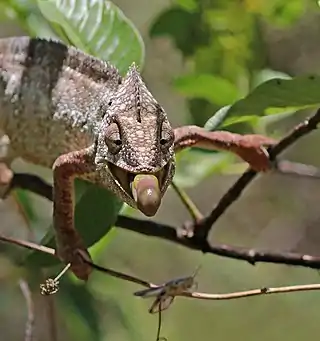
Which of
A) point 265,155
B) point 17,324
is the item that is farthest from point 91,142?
point 17,324

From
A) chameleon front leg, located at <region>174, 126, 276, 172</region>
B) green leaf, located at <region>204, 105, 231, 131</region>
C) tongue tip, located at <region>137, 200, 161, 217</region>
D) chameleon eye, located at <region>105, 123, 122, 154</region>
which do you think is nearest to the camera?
tongue tip, located at <region>137, 200, 161, 217</region>

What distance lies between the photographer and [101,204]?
0.84 metres

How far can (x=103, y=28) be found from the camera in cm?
Answer: 94

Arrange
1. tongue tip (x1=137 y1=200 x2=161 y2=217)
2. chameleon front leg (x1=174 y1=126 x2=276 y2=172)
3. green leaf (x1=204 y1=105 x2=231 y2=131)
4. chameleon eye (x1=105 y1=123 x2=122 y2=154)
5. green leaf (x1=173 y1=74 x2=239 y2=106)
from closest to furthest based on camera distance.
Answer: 1. tongue tip (x1=137 y1=200 x2=161 y2=217)
2. chameleon eye (x1=105 y1=123 x2=122 y2=154)
3. green leaf (x1=204 y1=105 x2=231 y2=131)
4. chameleon front leg (x1=174 y1=126 x2=276 y2=172)
5. green leaf (x1=173 y1=74 x2=239 y2=106)

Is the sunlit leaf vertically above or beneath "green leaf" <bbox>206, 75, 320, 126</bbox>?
beneath

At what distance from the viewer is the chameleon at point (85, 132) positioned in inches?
24.2

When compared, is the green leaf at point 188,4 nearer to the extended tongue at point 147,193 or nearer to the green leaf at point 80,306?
the green leaf at point 80,306

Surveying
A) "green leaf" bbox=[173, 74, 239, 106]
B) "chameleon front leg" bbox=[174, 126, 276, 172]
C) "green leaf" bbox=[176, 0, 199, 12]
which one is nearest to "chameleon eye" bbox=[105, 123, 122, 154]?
"chameleon front leg" bbox=[174, 126, 276, 172]

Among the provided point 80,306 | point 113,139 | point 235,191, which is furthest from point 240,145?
point 80,306

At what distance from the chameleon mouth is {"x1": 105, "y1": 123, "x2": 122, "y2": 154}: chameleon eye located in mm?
17

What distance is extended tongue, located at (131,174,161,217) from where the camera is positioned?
541 millimetres

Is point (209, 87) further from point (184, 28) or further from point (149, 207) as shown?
point (149, 207)

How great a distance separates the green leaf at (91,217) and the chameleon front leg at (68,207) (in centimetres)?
2

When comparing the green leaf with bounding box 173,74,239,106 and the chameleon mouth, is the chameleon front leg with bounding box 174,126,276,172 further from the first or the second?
the chameleon mouth
